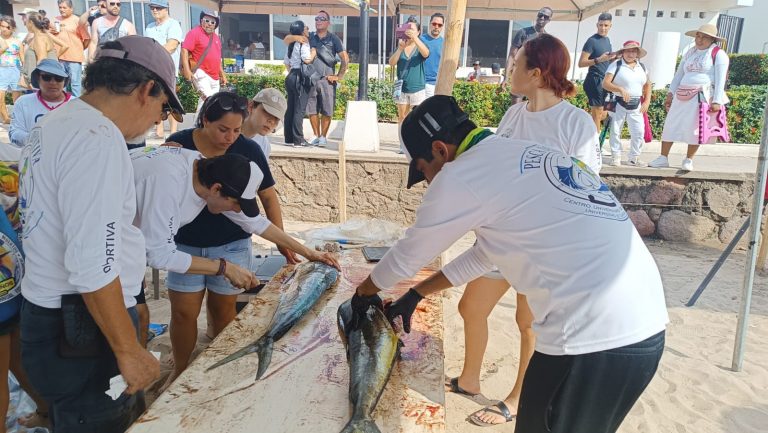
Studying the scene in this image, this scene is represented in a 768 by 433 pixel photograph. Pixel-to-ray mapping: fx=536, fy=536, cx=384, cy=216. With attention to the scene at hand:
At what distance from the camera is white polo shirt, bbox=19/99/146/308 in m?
1.54

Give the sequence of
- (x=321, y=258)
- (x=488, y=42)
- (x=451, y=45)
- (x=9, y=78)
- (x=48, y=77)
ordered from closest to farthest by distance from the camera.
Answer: (x=321, y=258) < (x=48, y=77) < (x=451, y=45) < (x=9, y=78) < (x=488, y=42)

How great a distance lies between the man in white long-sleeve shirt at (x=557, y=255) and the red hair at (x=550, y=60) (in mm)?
1166

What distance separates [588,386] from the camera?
1.66 m

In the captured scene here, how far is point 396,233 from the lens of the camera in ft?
15.6

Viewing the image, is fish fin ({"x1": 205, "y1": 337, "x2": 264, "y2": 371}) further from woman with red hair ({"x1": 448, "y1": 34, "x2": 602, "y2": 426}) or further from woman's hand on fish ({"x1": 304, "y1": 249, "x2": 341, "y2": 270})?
woman with red hair ({"x1": 448, "y1": 34, "x2": 602, "y2": 426})

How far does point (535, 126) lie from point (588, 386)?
1598 mm

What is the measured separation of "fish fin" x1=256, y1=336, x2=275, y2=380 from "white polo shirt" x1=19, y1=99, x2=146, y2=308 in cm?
73

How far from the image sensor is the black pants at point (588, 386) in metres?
1.64

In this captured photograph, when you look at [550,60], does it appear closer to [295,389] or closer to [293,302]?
[293,302]

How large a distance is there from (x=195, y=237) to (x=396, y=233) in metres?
2.07

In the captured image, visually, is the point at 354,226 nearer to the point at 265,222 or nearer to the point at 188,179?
the point at 265,222

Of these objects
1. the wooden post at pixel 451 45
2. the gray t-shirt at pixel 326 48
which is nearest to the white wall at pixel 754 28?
the gray t-shirt at pixel 326 48

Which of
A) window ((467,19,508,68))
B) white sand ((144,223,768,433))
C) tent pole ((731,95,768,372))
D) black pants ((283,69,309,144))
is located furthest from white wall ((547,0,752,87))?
tent pole ((731,95,768,372))

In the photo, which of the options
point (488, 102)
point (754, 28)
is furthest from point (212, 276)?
point (754, 28)
